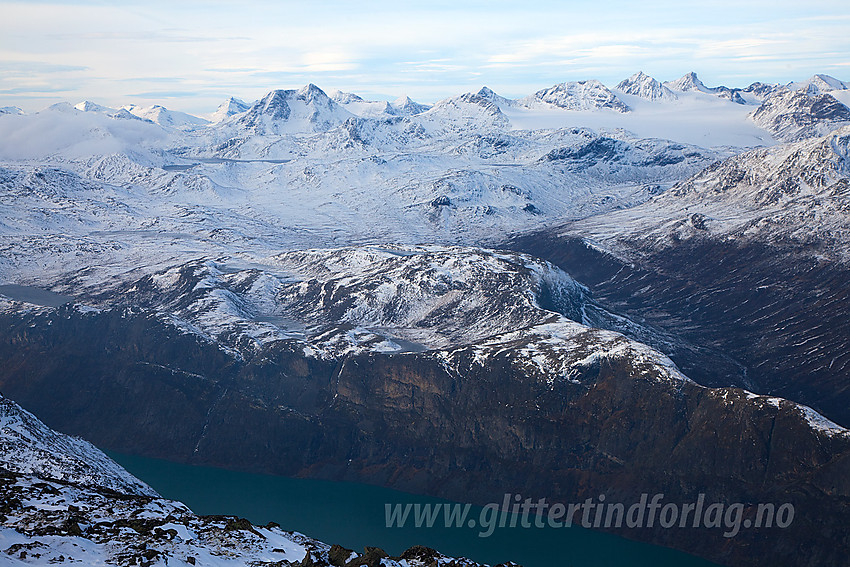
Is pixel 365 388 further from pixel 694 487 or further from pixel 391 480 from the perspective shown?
pixel 694 487

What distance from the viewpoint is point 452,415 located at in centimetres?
12312

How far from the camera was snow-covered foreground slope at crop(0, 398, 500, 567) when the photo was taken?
44.5m

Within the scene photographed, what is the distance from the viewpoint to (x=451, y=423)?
123 m

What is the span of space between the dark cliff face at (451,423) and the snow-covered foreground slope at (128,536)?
58023 mm

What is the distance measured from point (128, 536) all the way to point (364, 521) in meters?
60.2

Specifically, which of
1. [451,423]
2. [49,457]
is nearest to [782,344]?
[451,423]

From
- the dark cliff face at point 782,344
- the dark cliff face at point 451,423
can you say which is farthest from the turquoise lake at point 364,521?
the dark cliff face at point 782,344

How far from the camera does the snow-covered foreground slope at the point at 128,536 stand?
44.5m

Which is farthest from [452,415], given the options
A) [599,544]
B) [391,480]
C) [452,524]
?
[599,544]

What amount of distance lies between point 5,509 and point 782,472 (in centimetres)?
8627

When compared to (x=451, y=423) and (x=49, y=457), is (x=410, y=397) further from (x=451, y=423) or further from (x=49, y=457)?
(x=49, y=457)

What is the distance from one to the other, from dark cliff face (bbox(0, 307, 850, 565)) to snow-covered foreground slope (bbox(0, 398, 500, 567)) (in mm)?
58023

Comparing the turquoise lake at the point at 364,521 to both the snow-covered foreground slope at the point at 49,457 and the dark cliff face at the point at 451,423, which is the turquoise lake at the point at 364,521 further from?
the snow-covered foreground slope at the point at 49,457

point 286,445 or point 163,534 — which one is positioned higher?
point 163,534
